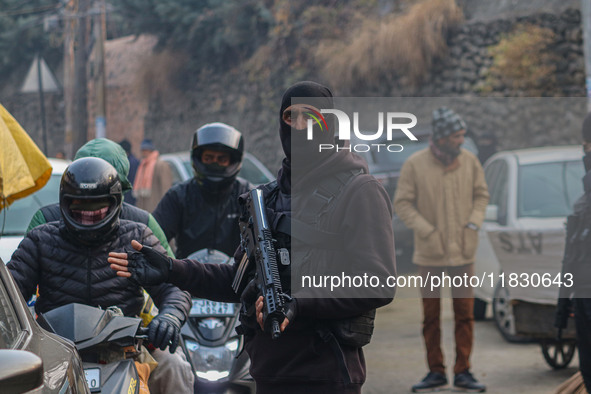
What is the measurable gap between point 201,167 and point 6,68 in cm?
3359

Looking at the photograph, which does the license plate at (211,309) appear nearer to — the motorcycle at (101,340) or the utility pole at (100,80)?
the motorcycle at (101,340)

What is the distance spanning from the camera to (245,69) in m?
25.5

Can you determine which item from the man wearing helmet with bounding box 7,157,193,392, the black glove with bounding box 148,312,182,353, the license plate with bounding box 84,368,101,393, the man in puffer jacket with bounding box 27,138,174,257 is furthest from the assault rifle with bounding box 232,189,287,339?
the man in puffer jacket with bounding box 27,138,174,257

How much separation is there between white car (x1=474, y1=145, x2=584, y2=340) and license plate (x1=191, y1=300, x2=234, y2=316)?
3165 mm

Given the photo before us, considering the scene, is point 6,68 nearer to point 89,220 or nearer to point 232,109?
point 232,109

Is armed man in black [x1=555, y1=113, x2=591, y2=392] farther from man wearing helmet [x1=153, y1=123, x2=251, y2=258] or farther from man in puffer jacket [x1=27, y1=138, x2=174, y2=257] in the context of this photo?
man in puffer jacket [x1=27, y1=138, x2=174, y2=257]

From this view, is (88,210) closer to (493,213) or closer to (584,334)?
(584,334)

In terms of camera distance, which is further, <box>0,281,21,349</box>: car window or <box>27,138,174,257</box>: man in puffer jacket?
<box>27,138,174,257</box>: man in puffer jacket

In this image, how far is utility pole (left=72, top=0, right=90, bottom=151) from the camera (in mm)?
21188

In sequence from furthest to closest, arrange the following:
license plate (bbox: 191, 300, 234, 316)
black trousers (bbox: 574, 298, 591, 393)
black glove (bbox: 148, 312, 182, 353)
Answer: license plate (bbox: 191, 300, 234, 316) < black trousers (bbox: 574, 298, 591, 393) < black glove (bbox: 148, 312, 182, 353)

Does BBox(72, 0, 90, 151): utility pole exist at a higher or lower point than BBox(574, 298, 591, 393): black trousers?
higher

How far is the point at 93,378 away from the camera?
3.41 m

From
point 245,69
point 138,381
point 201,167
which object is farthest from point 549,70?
point 138,381

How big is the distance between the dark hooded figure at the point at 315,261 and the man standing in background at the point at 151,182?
28.6ft
